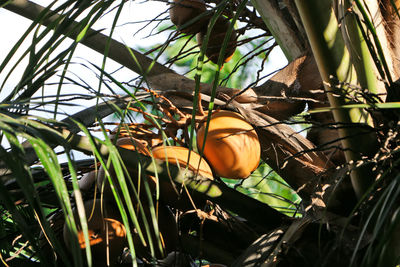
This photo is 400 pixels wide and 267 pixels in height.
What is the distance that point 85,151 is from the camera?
653 millimetres

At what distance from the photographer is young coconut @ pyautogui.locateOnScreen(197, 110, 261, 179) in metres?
0.80

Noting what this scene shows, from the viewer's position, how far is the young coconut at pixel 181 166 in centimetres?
75

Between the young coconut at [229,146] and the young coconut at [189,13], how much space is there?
36cm

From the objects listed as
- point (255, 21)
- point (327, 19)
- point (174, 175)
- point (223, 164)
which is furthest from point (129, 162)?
point (255, 21)

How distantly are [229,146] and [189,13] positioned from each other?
17.3 inches

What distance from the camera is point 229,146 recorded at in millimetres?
797

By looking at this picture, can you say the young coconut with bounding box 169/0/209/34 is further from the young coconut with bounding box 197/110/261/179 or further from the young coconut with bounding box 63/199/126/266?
the young coconut with bounding box 63/199/126/266

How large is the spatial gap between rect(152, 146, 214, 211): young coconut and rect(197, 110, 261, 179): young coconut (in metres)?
0.02

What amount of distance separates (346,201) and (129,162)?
36 cm

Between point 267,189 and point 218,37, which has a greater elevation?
point 218,37

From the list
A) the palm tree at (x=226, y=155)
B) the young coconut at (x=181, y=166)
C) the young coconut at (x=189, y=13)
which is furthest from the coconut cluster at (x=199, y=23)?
the young coconut at (x=181, y=166)

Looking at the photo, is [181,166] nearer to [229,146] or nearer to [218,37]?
[229,146]

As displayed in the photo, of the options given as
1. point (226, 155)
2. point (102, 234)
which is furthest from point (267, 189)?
point (102, 234)

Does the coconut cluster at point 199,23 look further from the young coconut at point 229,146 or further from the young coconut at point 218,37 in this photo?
the young coconut at point 229,146
